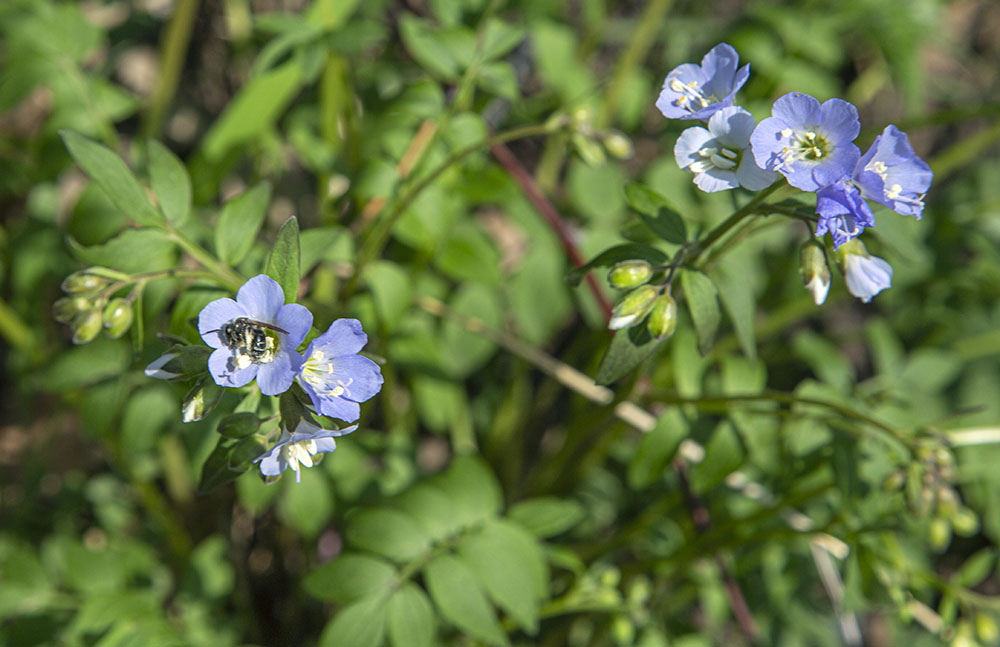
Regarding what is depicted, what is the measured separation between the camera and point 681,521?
253cm

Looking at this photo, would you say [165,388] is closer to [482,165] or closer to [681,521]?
[482,165]

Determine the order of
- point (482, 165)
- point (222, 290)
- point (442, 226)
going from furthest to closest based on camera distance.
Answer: point (482, 165)
point (442, 226)
point (222, 290)

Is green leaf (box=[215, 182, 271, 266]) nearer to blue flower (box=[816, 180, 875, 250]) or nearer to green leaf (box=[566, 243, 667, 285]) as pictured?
green leaf (box=[566, 243, 667, 285])

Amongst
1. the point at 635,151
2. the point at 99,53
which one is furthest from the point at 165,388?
the point at 635,151

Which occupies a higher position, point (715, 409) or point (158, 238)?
point (158, 238)

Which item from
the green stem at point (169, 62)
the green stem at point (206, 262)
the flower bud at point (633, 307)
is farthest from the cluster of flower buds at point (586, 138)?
the green stem at point (169, 62)

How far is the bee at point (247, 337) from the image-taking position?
125 cm

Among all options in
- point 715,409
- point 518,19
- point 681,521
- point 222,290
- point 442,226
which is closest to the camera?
point 222,290

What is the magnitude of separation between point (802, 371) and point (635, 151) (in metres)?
1.21

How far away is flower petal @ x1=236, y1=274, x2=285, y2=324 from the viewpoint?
49.0 inches

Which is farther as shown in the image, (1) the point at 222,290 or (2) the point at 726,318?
(2) the point at 726,318

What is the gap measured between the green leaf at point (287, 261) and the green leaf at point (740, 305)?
792 millimetres

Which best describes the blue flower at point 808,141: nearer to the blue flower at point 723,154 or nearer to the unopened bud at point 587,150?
the blue flower at point 723,154

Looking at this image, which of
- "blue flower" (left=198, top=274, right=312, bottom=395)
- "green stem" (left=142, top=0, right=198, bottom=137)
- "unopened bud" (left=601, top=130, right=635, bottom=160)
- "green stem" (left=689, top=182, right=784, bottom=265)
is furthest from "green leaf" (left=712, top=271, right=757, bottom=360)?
"green stem" (left=142, top=0, right=198, bottom=137)
